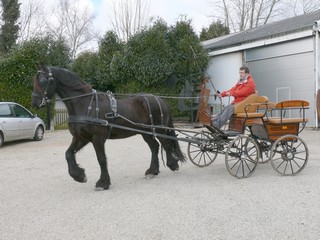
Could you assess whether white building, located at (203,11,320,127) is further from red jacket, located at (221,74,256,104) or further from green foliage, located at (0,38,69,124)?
green foliage, located at (0,38,69,124)

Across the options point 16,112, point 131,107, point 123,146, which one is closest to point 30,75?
point 16,112

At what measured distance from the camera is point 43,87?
5695mm

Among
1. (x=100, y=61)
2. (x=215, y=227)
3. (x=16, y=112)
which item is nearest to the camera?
(x=215, y=227)

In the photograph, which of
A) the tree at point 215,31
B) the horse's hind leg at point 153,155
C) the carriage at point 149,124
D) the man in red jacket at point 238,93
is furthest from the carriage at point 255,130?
the tree at point 215,31

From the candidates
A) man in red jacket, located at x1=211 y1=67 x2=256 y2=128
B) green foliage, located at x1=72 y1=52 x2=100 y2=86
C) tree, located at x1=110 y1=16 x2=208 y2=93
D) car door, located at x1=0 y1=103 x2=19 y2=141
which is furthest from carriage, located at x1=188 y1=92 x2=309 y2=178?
green foliage, located at x1=72 y1=52 x2=100 y2=86

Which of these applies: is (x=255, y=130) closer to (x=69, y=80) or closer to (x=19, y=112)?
(x=69, y=80)

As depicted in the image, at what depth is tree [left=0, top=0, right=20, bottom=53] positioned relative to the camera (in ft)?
99.2

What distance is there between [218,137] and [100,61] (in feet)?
48.6

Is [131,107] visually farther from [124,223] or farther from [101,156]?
[124,223]

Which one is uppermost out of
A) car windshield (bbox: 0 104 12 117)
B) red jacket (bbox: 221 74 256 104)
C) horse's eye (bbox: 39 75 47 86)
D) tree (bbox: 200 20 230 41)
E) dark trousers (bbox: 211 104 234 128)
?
tree (bbox: 200 20 230 41)

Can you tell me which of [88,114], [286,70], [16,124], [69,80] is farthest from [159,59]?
[88,114]

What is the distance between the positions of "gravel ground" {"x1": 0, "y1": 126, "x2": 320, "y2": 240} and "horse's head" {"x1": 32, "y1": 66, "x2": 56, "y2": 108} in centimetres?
152

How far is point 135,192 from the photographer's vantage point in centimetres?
564

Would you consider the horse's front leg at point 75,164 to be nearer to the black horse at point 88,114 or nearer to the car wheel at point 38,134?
the black horse at point 88,114
